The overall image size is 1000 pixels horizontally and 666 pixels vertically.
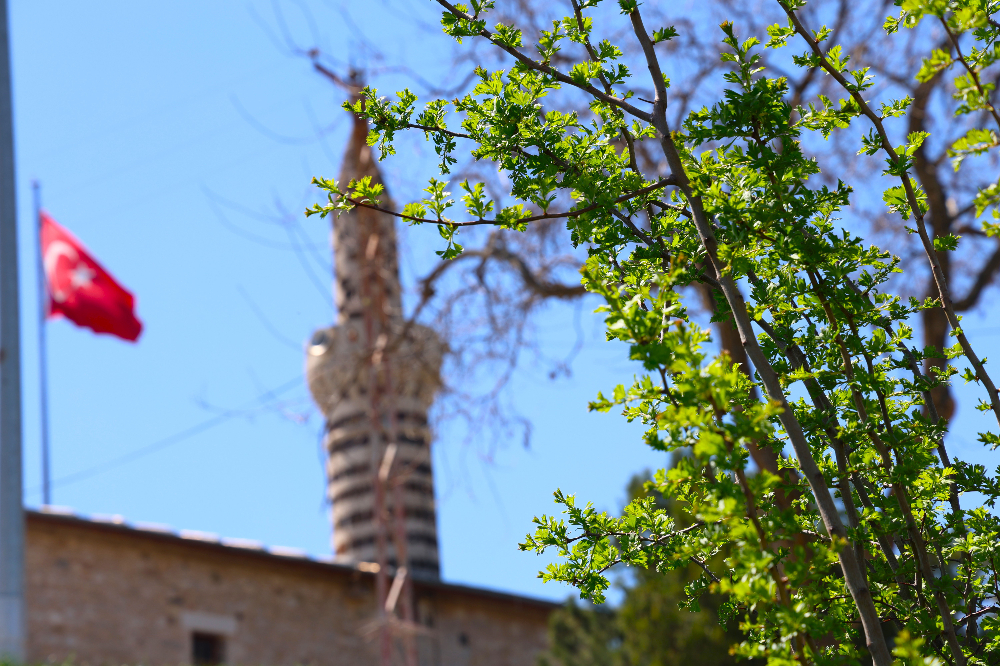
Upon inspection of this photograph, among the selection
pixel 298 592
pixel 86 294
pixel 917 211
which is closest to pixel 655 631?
pixel 298 592

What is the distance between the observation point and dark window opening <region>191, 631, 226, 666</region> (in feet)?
51.1

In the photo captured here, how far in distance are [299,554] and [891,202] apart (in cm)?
1503

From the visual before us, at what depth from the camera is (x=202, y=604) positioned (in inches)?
622

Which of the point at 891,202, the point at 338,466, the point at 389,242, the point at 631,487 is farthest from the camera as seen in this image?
the point at 338,466

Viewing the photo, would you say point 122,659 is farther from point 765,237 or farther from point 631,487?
point 765,237

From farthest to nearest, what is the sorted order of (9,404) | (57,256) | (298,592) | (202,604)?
(57,256)
(298,592)
(202,604)
(9,404)

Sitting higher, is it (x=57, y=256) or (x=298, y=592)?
(x=57, y=256)

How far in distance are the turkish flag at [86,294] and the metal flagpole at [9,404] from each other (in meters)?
8.09

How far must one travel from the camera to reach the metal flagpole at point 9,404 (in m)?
7.46

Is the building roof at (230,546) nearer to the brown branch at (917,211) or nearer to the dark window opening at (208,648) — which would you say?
the dark window opening at (208,648)

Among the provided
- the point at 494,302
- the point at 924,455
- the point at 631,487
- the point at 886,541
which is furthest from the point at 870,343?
the point at 631,487

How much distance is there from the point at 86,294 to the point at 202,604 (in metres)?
5.48

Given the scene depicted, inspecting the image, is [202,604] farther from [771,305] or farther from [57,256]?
[771,305]

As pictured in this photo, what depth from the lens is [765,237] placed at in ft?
9.34
